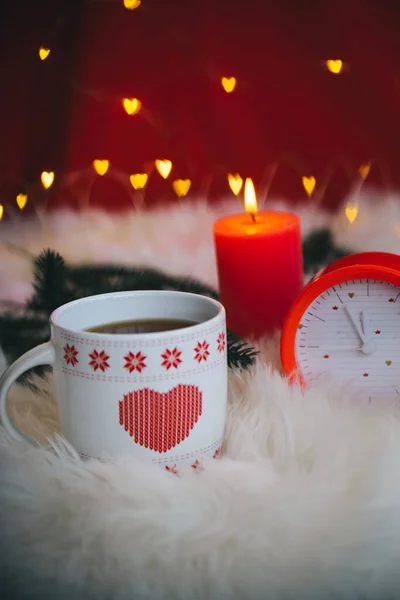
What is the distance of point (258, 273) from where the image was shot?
79 centimetres

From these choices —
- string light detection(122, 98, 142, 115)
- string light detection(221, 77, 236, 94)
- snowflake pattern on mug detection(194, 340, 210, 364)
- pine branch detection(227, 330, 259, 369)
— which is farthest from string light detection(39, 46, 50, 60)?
snowflake pattern on mug detection(194, 340, 210, 364)

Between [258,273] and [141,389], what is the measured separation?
0.98ft

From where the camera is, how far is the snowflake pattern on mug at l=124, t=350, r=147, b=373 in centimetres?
52

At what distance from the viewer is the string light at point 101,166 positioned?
3.26 feet

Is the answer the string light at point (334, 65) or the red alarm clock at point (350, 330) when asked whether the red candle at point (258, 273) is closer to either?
the red alarm clock at point (350, 330)

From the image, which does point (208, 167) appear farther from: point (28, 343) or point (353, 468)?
point (353, 468)

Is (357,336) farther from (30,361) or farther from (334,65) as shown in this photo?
(334,65)

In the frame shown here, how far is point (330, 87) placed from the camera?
0.98 metres

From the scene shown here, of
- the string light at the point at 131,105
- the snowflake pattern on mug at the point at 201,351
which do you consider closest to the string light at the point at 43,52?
the string light at the point at 131,105

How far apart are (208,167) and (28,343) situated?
323 millimetres

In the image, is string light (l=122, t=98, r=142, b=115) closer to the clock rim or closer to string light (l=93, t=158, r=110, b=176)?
string light (l=93, t=158, r=110, b=176)

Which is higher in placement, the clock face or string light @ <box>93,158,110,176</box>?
string light @ <box>93,158,110,176</box>

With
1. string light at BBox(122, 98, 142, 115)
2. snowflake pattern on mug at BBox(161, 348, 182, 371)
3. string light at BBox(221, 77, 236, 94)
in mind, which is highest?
string light at BBox(221, 77, 236, 94)

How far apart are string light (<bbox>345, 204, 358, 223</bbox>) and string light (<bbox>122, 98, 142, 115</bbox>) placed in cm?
30
